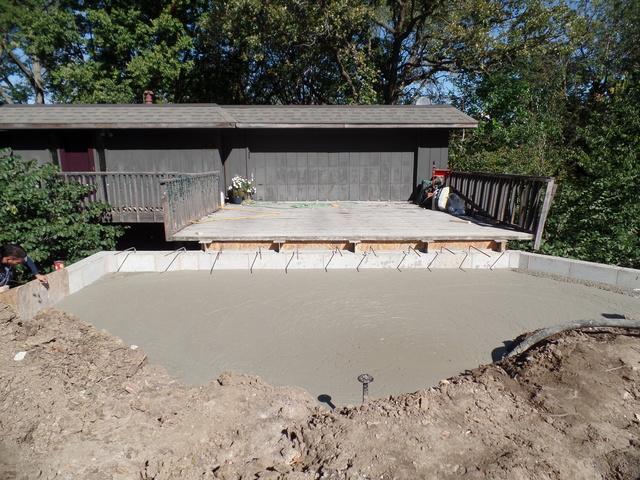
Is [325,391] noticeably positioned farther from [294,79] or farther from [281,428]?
[294,79]

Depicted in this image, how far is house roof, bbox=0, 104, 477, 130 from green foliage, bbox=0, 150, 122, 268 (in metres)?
2.72

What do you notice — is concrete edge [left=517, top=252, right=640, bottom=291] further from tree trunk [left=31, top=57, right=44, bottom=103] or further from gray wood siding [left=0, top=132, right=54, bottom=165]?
tree trunk [left=31, top=57, right=44, bottom=103]

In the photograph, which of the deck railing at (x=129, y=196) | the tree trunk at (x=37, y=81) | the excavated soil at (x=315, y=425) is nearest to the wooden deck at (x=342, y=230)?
the deck railing at (x=129, y=196)

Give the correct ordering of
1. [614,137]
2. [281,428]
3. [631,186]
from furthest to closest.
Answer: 1. [614,137]
2. [631,186]
3. [281,428]

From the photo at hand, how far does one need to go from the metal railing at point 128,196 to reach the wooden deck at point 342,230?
1.17 m

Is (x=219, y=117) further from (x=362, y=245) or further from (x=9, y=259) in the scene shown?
(x=9, y=259)

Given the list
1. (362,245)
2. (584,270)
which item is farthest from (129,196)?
(584,270)

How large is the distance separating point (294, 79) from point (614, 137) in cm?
1306

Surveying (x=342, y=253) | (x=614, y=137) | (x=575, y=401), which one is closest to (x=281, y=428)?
(x=575, y=401)

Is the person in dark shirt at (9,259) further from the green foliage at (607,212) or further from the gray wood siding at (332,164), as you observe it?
the green foliage at (607,212)

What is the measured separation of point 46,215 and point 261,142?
5.96 meters

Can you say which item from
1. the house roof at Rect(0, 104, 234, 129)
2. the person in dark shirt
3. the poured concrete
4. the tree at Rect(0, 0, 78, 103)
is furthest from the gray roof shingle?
the tree at Rect(0, 0, 78, 103)

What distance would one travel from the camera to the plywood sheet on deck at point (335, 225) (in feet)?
21.4

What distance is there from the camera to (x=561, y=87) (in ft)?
54.5
